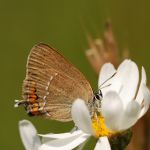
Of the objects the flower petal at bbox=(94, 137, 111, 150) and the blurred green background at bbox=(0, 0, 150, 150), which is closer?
the flower petal at bbox=(94, 137, 111, 150)

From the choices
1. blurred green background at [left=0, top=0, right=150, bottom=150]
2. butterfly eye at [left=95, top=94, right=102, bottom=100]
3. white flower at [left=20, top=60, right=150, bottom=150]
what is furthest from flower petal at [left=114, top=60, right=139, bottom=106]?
blurred green background at [left=0, top=0, right=150, bottom=150]

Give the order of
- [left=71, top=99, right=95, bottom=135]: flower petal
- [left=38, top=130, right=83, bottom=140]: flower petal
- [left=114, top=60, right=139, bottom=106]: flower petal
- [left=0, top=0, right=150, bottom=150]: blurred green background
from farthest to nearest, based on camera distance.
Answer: [left=0, top=0, right=150, bottom=150]: blurred green background
[left=114, top=60, right=139, bottom=106]: flower petal
[left=38, top=130, right=83, bottom=140]: flower petal
[left=71, top=99, right=95, bottom=135]: flower petal

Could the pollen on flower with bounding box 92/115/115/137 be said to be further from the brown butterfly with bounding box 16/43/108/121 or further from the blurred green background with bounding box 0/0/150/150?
the blurred green background with bounding box 0/0/150/150

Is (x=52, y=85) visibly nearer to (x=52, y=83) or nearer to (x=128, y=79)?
(x=52, y=83)

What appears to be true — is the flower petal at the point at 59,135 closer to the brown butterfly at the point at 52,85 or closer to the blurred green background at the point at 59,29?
the brown butterfly at the point at 52,85

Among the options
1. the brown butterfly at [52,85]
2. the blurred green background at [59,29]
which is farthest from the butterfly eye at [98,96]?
the blurred green background at [59,29]

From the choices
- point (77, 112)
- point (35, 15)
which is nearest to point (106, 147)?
point (77, 112)
